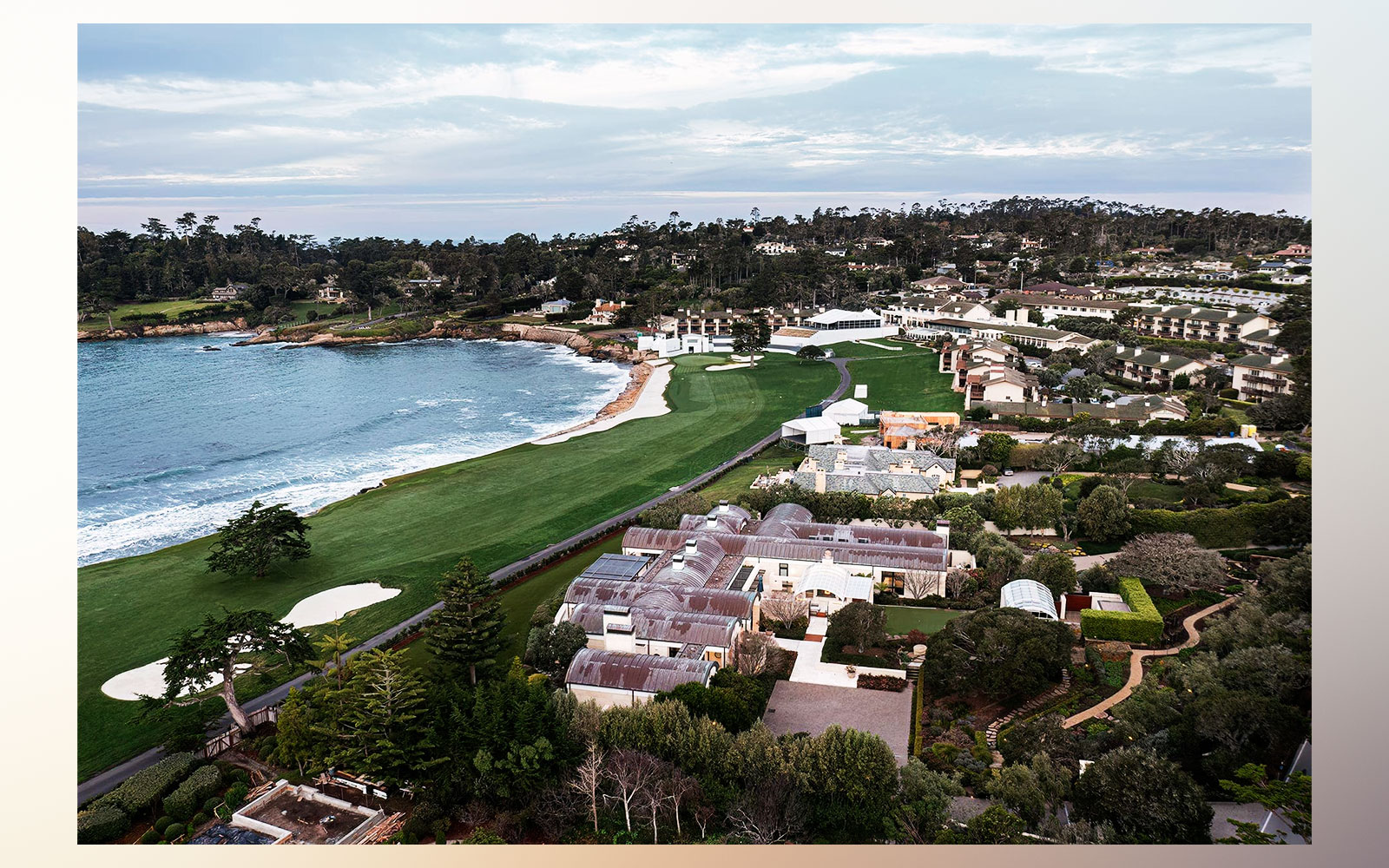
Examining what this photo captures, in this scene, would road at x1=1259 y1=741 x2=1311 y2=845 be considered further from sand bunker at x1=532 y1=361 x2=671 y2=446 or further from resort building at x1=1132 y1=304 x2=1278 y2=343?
resort building at x1=1132 y1=304 x2=1278 y2=343

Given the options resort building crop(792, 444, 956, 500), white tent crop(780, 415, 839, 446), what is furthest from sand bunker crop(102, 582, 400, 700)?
white tent crop(780, 415, 839, 446)

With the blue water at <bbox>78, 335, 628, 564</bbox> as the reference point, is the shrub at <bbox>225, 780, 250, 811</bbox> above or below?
below

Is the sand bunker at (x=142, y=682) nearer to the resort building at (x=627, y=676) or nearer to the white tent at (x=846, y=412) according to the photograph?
the resort building at (x=627, y=676)

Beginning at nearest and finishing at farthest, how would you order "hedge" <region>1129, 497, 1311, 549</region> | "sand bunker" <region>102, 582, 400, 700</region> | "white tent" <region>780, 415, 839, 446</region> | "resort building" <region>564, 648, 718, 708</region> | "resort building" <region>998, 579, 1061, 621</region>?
"resort building" <region>564, 648, 718, 708</region>, "sand bunker" <region>102, 582, 400, 700</region>, "resort building" <region>998, 579, 1061, 621</region>, "hedge" <region>1129, 497, 1311, 549</region>, "white tent" <region>780, 415, 839, 446</region>

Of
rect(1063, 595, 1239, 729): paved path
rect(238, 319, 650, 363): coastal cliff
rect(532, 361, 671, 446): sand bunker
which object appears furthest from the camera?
rect(238, 319, 650, 363): coastal cliff

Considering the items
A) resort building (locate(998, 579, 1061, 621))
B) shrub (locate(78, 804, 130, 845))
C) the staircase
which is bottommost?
shrub (locate(78, 804, 130, 845))

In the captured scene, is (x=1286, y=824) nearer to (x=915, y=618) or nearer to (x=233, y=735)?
(x=915, y=618)

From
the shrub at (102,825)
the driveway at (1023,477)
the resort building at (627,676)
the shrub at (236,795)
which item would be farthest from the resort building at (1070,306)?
the shrub at (102,825)
